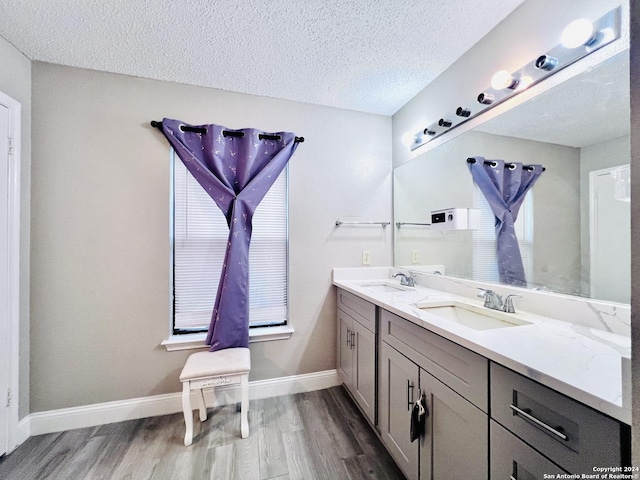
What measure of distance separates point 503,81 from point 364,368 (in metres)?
1.82

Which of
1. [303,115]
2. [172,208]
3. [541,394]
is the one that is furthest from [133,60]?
[541,394]

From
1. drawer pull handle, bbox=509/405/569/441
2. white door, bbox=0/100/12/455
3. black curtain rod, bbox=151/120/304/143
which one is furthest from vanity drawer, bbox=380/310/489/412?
white door, bbox=0/100/12/455

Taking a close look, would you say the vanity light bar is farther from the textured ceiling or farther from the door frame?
the door frame

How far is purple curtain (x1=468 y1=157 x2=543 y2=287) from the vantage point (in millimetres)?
1295

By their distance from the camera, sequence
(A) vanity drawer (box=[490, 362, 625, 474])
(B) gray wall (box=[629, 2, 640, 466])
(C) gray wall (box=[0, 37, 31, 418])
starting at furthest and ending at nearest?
1. (C) gray wall (box=[0, 37, 31, 418])
2. (A) vanity drawer (box=[490, 362, 625, 474])
3. (B) gray wall (box=[629, 2, 640, 466])

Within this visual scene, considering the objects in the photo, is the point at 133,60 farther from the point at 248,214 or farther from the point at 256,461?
the point at 256,461

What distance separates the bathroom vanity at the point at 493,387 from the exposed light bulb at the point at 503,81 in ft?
3.45

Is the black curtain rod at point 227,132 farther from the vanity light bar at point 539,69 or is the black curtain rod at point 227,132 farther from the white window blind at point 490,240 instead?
the white window blind at point 490,240

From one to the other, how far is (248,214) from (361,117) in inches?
52.7

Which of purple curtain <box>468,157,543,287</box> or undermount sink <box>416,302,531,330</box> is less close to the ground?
purple curtain <box>468,157,543,287</box>

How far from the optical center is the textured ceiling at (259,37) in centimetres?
128

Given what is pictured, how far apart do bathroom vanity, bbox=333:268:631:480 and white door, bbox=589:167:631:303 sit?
0.07m

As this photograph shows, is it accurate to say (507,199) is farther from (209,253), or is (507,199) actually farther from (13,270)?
(13,270)

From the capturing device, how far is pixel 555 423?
0.66m
